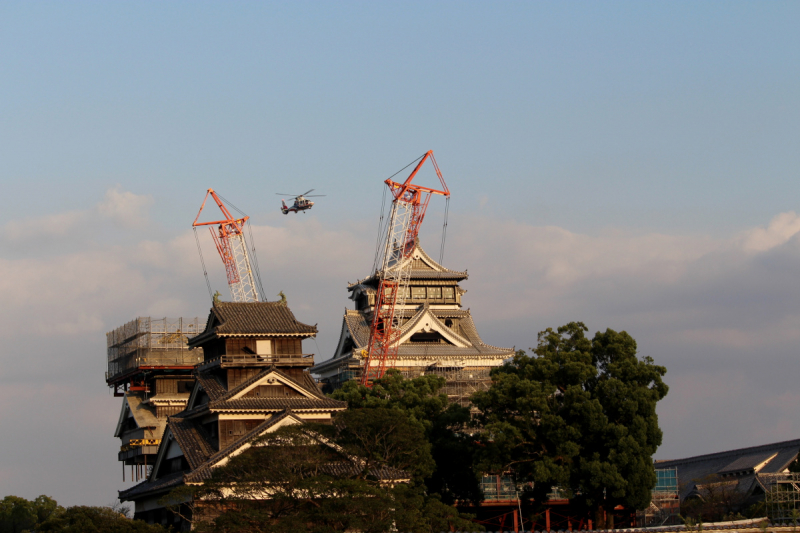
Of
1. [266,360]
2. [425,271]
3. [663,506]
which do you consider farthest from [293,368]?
[425,271]

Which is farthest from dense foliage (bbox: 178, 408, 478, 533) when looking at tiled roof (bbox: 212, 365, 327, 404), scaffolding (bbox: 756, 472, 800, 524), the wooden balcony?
→ scaffolding (bbox: 756, 472, 800, 524)

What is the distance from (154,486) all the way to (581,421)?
75.4 feet

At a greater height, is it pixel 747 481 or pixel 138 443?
pixel 138 443

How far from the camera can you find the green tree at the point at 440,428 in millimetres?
57625

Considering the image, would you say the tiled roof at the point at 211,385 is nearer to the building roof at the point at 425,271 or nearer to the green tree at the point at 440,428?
the green tree at the point at 440,428

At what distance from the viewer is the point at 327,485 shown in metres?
40.8

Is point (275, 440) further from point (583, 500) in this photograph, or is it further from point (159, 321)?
point (159, 321)

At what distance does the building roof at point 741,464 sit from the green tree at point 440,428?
2666cm

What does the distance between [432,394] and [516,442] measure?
13.0 metres

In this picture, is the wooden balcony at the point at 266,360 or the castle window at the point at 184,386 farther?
the castle window at the point at 184,386

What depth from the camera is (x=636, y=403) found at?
Answer: 2164 inches

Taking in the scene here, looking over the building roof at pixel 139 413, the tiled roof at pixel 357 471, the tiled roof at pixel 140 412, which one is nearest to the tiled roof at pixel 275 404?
the tiled roof at pixel 357 471

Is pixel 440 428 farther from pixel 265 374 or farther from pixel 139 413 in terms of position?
pixel 139 413

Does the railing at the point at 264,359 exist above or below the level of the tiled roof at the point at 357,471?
above
